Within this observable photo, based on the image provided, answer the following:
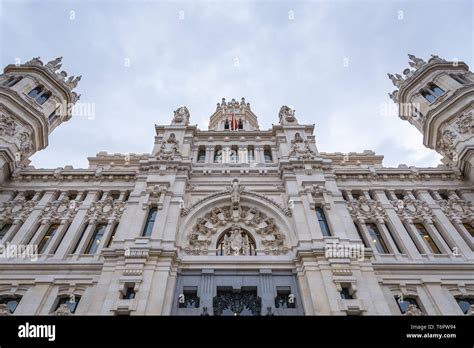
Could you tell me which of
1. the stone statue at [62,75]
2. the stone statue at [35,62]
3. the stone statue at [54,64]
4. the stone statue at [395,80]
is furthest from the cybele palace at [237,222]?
the stone statue at [395,80]

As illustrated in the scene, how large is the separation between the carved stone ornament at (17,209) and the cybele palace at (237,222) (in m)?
0.09

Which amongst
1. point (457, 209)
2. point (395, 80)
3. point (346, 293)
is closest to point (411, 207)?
point (457, 209)

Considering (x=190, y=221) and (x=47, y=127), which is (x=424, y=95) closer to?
(x=190, y=221)

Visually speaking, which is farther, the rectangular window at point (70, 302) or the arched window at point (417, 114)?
the arched window at point (417, 114)

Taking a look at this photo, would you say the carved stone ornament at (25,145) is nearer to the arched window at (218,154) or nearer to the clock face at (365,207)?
the arched window at (218,154)

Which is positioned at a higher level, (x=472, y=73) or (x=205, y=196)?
(x=472, y=73)

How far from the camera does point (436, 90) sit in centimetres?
2764

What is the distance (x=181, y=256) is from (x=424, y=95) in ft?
92.0

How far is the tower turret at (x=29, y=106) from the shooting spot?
22562mm

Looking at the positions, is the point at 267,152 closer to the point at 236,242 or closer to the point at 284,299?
the point at 236,242

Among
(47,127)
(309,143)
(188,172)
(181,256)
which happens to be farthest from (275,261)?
(47,127)

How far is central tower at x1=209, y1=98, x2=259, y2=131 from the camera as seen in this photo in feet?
115

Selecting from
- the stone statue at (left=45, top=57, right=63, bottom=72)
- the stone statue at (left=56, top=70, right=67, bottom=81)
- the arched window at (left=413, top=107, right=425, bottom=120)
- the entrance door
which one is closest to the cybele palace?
the entrance door
